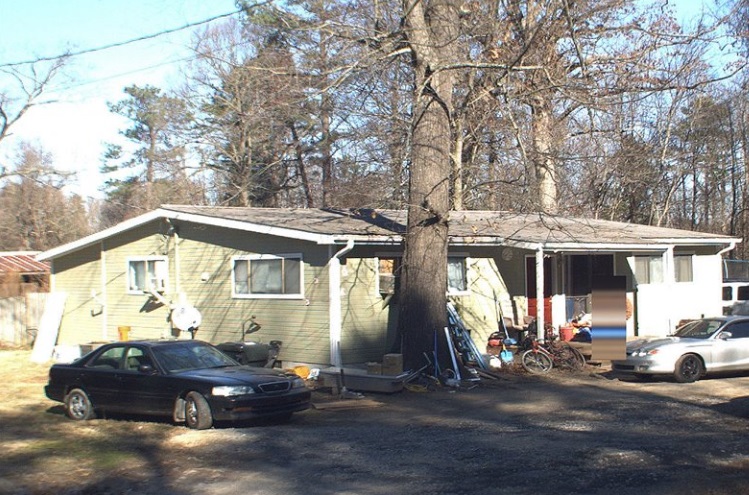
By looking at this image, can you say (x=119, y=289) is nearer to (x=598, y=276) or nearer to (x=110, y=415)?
(x=110, y=415)

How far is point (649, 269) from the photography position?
22.7 metres

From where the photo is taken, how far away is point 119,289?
21.8 meters

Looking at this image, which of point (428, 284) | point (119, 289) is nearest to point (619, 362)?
A: point (428, 284)

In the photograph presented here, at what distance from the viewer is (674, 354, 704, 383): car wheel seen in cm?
1578

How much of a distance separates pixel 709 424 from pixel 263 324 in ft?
32.1

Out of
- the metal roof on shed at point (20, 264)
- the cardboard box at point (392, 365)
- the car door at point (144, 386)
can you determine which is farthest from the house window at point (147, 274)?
the metal roof on shed at point (20, 264)

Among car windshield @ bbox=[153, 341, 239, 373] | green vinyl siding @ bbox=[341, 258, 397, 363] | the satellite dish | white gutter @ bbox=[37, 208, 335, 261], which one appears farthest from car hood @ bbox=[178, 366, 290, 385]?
the satellite dish

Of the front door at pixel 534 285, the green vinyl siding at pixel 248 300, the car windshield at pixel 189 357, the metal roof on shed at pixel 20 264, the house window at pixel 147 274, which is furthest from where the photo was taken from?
the metal roof on shed at pixel 20 264

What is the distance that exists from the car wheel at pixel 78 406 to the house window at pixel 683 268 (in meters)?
16.7

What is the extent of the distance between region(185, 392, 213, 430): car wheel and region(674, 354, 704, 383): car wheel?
9.05m

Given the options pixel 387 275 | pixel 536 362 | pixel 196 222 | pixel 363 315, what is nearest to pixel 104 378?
pixel 363 315

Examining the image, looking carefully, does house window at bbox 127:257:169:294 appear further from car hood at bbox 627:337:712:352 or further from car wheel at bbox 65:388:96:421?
car hood at bbox 627:337:712:352

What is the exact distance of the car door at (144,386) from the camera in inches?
482

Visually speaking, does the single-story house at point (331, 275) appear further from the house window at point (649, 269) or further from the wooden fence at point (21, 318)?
the wooden fence at point (21, 318)
